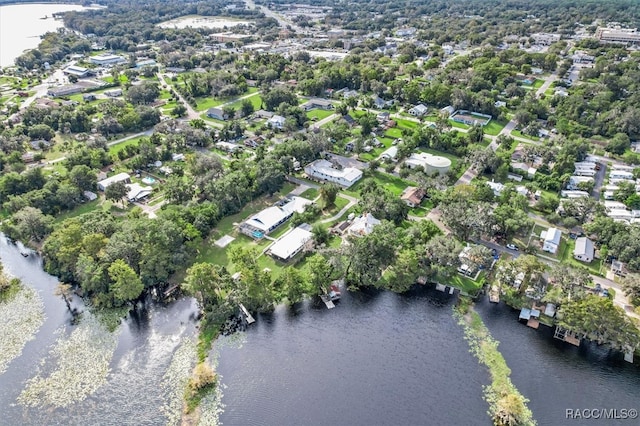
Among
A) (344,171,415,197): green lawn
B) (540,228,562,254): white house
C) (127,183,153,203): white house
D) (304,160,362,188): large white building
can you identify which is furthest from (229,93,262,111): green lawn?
(540,228,562,254): white house

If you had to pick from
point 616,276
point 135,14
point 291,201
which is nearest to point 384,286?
point 291,201

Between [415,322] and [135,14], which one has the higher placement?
[135,14]

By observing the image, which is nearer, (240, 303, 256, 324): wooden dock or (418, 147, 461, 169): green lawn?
(240, 303, 256, 324): wooden dock

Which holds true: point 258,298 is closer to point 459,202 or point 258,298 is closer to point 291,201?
point 291,201

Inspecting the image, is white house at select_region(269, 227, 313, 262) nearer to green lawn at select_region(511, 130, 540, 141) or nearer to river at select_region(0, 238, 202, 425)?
river at select_region(0, 238, 202, 425)

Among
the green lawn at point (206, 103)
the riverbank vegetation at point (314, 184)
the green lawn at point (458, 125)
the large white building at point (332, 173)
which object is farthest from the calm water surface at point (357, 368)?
the green lawn at point (206, 103)
